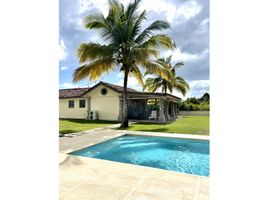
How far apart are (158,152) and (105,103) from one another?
13.1 meters

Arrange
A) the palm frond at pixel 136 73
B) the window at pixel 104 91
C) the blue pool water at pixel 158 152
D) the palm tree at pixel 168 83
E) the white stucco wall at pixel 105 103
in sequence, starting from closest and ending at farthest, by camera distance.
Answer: the blue pool water at pixel 158 152 < the palm frond at pixel 136 73 < the white stucco wall at pixel 105 103 < the window at pixel 104 91 < the palm tree at pixel 168 83

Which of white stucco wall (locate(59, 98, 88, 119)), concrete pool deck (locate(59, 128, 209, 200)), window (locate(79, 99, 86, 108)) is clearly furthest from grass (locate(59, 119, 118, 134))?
concrete pool deck (locate(59, 128, 209, 200))

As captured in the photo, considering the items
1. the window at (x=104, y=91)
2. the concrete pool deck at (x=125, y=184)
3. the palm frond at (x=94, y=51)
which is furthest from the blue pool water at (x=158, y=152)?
the window at (x=104, y=91)

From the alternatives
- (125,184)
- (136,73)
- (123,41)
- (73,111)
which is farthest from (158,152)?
(73,111)

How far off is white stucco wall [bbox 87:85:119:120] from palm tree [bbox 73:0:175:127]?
6.72 metres

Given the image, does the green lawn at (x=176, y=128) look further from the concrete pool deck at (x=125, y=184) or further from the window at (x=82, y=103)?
the window at (x=82, y=103)

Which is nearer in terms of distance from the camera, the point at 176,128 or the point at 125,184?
the point at 125,184

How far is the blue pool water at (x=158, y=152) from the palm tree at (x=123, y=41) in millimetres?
5401

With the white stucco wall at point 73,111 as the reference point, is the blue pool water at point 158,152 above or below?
below

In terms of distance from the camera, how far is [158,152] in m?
7.29

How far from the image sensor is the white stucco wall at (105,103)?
19062 mm

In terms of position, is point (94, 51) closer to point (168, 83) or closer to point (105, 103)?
point (105, 103)
